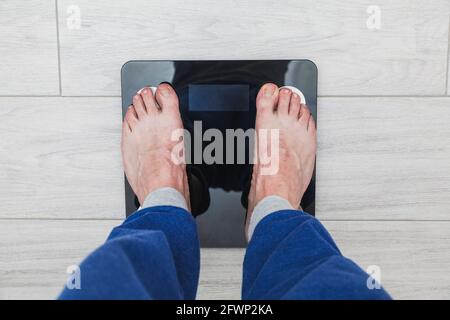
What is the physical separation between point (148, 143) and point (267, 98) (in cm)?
25

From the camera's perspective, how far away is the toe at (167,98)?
805mm

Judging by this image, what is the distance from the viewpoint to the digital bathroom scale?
0.77m

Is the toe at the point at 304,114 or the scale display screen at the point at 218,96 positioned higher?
the scale display screen at the point at 218,96

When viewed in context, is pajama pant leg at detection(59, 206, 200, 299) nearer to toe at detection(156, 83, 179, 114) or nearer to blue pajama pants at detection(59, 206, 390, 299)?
blue pajama pants at detection(59, 206, 390, 299)

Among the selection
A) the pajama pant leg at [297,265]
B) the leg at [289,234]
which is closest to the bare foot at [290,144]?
the leg at [289,234]

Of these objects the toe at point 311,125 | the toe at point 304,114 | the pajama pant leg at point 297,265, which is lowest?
the pajama pant leg at point 297,265

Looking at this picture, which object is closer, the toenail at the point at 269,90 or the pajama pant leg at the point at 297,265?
the pajama pant leg at the point at 297,265

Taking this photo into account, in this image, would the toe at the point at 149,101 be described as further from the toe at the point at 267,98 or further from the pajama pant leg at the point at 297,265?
the pajama pant leg at the point at 297,265

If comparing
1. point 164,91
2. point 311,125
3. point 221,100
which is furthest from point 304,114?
point 164,91

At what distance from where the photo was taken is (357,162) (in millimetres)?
789
